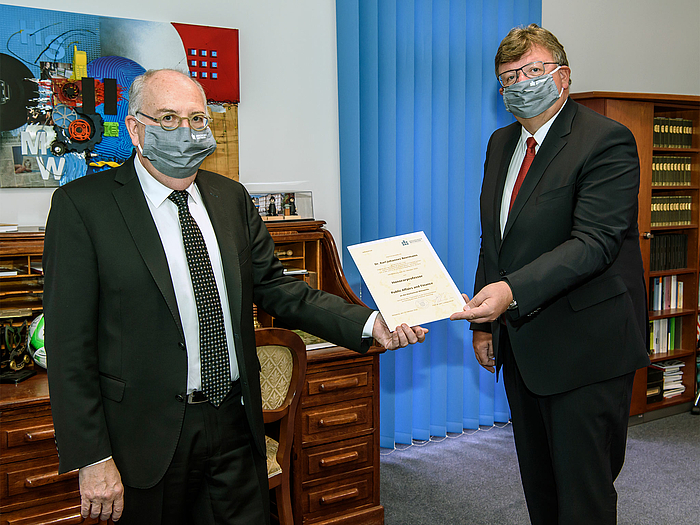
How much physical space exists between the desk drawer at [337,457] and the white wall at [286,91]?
3.98ft

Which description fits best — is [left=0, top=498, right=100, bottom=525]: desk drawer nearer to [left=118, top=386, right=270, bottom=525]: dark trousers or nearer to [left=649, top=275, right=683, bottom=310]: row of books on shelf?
[left=118, top=386, right=270, bottom=525]: dark trousers

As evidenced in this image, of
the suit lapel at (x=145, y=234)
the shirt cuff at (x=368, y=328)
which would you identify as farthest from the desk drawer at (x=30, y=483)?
the shirt cuff at (x=368, y=328)

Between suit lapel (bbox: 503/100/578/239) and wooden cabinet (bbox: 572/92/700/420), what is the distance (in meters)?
2.27

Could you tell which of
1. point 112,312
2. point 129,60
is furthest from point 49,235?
point 129,60

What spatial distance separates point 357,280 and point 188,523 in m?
2.03

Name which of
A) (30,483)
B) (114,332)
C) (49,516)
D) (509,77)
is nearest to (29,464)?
(30,483)

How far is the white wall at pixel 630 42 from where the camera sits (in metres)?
4.23

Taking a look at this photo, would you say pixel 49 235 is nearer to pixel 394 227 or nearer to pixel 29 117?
pixel 29 117

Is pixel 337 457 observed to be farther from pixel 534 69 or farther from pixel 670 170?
pixel 670 170

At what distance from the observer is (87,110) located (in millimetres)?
2754

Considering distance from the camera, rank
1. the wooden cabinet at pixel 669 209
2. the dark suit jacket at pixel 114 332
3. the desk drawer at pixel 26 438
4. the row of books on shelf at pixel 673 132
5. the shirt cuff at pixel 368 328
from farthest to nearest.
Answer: the row of books on shelf at pixel 673 132, the wooden cabinet at pixel 669 209, the desk drawer at pixel 26 438, the shirt cuff at pixel 368 328, the dark suit jacket at pixel 114 332

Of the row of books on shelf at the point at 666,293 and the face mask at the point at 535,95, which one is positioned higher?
the face mask at the point at 535,95

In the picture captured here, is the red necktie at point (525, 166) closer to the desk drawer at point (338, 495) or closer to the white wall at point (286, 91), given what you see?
the desk drawer at point (338, 495)

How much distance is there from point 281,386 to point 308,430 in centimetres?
45
